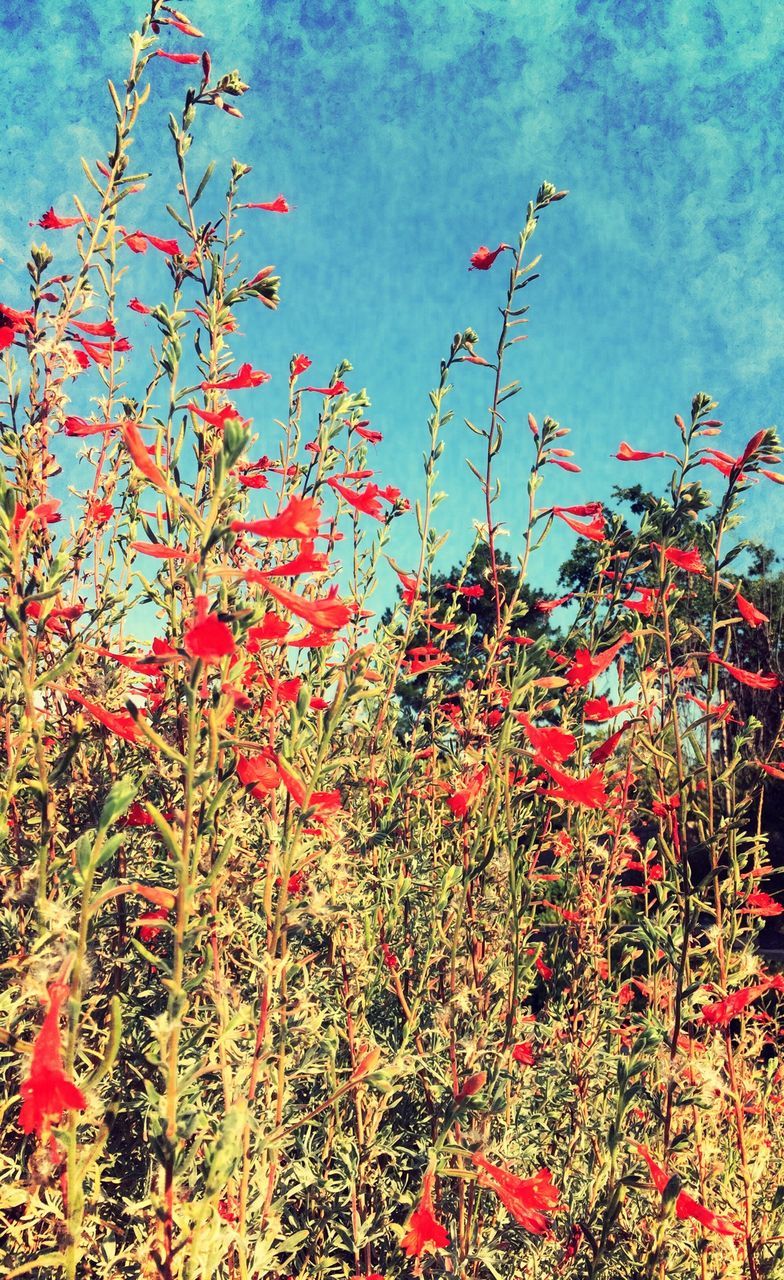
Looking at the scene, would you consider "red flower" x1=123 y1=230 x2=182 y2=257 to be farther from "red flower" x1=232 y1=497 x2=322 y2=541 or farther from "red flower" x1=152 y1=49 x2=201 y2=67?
"red flower" x1=232 y1=497 x2=322 y2=541

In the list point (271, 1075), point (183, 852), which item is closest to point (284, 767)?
point (183, 852)

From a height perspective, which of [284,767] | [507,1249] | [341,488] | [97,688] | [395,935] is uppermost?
[341,488]

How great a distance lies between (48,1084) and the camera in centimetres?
92

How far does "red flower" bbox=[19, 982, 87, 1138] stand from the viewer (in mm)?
918

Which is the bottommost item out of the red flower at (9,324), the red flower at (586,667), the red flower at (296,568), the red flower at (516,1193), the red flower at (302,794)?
the red flower at (516,1193)

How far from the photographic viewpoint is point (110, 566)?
286 centimetres

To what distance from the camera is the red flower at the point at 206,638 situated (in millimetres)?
983

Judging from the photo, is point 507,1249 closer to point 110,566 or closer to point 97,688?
point 97,688

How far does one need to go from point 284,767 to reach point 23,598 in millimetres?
479

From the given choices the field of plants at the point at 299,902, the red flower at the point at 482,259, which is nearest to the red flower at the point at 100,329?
the field of plants at the point at 299,902

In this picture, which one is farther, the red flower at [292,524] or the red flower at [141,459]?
the red flower at [292,524]

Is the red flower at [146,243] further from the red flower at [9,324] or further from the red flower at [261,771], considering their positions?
the red flower at [261,771]

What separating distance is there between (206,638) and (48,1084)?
1.85 ft

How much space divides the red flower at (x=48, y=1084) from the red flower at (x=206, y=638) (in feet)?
1.45
